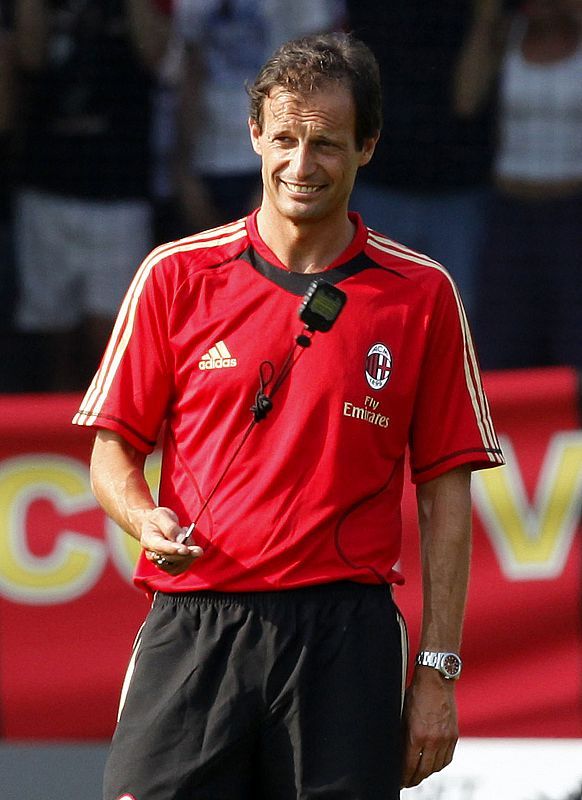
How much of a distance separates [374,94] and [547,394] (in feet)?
7.53

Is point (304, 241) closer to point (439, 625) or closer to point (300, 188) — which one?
point (300, 188)

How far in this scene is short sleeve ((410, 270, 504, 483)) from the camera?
3.11 m

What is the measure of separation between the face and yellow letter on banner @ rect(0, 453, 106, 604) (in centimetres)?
238

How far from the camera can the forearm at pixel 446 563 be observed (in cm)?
307

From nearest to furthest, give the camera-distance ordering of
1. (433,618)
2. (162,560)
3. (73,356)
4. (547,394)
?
(162,560)
(433,618)
(547,394)
(73,356)

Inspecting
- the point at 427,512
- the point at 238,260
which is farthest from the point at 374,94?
the point at 427,512

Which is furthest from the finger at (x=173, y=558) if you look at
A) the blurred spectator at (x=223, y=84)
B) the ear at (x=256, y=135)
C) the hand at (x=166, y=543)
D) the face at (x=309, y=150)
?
the blurred spectator at (x=223, y=84)

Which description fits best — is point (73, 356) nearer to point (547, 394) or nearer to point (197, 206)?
point (197, 206)

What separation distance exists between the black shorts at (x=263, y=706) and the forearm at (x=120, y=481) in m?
0.20

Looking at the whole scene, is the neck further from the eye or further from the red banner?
the red banner

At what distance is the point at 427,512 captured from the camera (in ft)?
10.4

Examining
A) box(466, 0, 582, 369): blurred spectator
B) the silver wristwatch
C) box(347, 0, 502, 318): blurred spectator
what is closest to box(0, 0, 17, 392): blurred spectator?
box(347, 0, 502, 318): blurred spectator

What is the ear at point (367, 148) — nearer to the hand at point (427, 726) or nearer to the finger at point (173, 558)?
the finger at point (173, 558)

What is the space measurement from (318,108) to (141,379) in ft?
2.13
